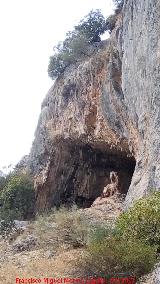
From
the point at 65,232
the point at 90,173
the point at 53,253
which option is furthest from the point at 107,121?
the point at 53,253

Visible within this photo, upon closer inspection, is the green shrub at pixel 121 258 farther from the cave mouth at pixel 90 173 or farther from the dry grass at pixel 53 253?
the cave mouth at pixel 90 173

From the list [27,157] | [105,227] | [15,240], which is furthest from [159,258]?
[27,157]

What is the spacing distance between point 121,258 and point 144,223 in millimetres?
1496

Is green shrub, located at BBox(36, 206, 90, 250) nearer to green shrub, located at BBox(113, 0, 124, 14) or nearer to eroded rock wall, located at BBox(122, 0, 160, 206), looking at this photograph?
eroded rock wall, located at BBox(122, 0, 160, 206)

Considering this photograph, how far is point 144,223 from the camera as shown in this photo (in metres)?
10.5

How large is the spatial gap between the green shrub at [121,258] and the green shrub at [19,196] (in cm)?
1760

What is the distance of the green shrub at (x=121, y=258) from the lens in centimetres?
911

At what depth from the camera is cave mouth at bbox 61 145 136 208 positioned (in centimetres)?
2675

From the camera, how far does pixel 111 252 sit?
9.35 metres

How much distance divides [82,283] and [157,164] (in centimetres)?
590

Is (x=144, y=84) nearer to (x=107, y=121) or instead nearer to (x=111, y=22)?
(x=107, y=121)

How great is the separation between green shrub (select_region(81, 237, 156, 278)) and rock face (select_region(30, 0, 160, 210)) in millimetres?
4344

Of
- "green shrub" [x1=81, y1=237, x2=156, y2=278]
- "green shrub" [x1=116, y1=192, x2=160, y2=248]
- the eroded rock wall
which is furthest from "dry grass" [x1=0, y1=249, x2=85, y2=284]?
the eroded rock wall

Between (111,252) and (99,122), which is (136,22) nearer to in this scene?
(99,122)
